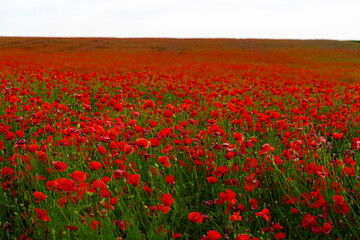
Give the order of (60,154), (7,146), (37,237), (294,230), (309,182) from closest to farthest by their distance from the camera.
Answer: (37,237), (294,230), (309,182), (60,154), (7,146)

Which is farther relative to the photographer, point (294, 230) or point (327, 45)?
point (327, 45)

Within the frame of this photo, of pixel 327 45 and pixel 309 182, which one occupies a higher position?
pixel 327 45

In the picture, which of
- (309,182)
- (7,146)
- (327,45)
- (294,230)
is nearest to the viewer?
(294,230)

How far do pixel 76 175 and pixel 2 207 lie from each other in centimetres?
77

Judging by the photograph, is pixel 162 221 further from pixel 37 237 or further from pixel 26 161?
pixel 26 161

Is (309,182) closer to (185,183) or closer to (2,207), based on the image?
(185,183)

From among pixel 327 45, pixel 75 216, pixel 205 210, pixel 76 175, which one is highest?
pixel 327 45

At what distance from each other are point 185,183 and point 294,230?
2.90 feet

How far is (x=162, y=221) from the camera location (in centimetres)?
191

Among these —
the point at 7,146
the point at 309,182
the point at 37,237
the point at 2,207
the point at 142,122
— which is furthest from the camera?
the point at 142,122

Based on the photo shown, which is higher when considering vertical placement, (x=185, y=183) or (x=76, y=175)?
(x=76, y=175)

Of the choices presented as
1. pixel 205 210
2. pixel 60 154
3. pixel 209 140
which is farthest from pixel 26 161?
pixel 209 140

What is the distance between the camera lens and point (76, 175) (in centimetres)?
172

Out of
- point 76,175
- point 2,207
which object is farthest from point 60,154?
point 76,175
